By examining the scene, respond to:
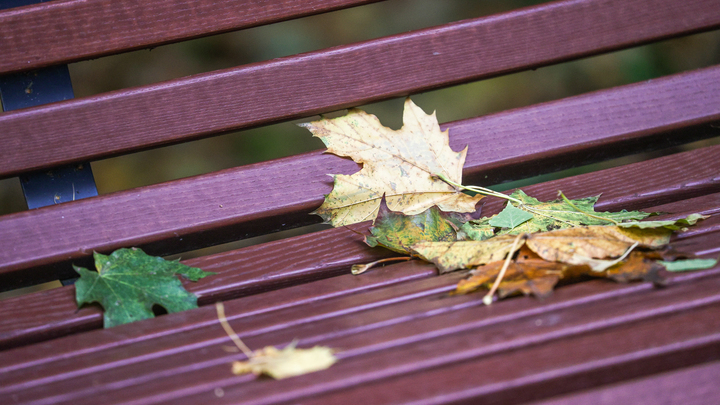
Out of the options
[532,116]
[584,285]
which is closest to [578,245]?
[584,285]

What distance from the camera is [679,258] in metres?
0.78

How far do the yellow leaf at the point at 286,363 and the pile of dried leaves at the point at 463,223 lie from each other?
0.80ft

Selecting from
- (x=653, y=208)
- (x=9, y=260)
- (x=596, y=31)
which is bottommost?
(x=653, y=208)

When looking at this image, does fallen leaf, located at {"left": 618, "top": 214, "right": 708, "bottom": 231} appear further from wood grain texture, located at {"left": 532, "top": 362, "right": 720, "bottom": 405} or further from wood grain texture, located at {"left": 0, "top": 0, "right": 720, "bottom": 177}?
wood grain texture, located at {"left": 0, "top": 0, "right": 720, "bottom": 177}

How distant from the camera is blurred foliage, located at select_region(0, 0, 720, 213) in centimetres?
249

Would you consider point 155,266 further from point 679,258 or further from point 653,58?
point 653,58

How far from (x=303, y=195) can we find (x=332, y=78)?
29 cm

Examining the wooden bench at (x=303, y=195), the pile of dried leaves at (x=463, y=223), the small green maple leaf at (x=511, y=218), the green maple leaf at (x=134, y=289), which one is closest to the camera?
the wooden bench at (x=303, y=195)

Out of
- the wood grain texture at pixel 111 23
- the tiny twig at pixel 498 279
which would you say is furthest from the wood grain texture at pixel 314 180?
the tiny twig at pixel 498 279

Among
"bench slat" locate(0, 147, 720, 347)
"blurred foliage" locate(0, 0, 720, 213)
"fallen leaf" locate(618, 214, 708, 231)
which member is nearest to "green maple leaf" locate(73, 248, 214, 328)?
"bench slat" locate(0, 147, 720, 347)

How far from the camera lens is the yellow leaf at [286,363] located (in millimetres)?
620

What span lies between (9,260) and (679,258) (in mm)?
1303

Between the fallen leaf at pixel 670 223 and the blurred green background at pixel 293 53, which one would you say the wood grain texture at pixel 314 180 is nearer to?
the fallen leaf at pixel 670 223

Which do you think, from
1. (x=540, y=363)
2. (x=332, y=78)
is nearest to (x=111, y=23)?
(x=332, y=78)
